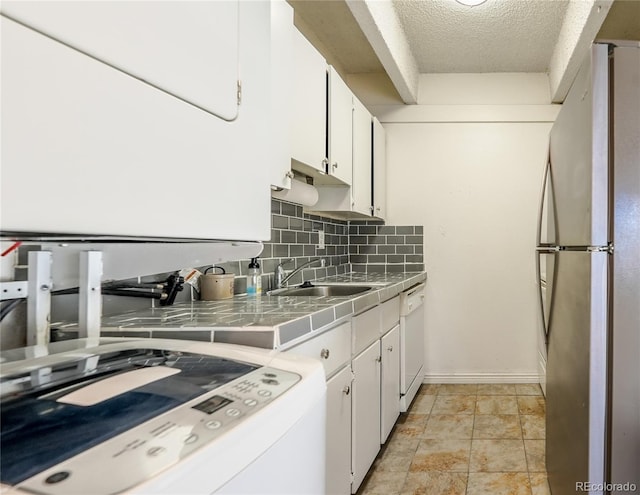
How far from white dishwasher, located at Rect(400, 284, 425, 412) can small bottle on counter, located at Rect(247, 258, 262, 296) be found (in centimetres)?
106


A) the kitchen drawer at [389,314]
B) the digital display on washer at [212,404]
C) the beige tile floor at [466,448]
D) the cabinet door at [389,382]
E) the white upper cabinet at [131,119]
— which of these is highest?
the white upper cabinet at [131,119]

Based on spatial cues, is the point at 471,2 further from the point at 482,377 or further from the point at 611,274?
the point at 482,377

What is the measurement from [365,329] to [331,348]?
0.45 metres

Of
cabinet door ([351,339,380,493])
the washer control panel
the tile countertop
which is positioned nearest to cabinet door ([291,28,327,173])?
the tile countertop

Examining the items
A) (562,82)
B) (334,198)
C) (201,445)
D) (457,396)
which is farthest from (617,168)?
(457,396)

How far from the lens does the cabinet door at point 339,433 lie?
5.01 feet

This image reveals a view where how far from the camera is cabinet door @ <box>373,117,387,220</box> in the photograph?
332 cm

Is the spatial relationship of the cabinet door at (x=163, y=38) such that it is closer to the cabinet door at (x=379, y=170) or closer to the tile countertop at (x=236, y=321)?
the tile countertop at (x=236, y=321)

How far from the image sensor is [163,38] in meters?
0.77

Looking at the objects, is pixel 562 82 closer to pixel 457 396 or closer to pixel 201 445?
pixel 457 396

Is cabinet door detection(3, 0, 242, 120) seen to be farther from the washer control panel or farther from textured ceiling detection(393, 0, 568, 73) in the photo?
textured ceiling detection(393, 0, 568, 73)

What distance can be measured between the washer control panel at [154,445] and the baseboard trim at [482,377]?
10.9ft

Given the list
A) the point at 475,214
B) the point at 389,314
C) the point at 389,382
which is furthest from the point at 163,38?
the point at 475,214

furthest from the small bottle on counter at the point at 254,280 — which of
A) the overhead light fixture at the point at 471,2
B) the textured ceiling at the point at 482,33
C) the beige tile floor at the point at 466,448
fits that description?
the overhead light fixture at the point at 471,2
